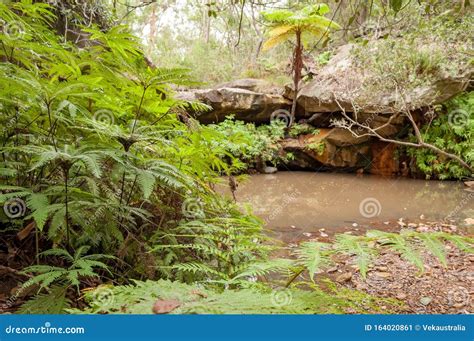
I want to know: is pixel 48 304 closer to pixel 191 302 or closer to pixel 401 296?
pixel 191 302

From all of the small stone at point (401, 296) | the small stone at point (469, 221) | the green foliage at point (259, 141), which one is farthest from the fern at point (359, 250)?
the green foliage at point (259, 141)

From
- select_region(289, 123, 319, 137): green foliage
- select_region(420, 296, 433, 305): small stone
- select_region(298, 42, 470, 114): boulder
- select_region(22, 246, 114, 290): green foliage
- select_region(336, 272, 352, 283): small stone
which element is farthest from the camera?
select_region(289, 123, 319, 137): green foliage

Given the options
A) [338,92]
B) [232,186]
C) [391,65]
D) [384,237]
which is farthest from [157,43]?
[384,237]

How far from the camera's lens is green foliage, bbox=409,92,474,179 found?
8.46m

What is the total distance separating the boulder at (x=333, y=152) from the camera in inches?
362

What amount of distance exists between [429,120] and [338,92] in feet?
8.53

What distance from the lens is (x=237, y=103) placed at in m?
9.90

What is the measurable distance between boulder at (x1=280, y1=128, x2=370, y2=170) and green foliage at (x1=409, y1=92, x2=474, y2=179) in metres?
1.24

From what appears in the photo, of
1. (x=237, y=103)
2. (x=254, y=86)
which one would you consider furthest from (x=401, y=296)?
(x=254, y=86)

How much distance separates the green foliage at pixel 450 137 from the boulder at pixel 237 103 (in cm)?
388

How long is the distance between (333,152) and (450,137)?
295 centimetres

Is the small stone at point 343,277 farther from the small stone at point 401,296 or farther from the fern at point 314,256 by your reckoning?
the fern at point 314,256

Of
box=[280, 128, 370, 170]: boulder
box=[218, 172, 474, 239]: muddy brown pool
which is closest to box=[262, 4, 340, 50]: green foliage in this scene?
box=[280, 128, 370, 170]: boulder

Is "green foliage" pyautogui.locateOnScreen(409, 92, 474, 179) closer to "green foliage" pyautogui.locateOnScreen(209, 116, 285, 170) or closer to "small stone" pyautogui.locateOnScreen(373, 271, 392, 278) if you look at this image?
"green foliage" pyautogui.locateOnScreen(209, 116, 285, 170)
